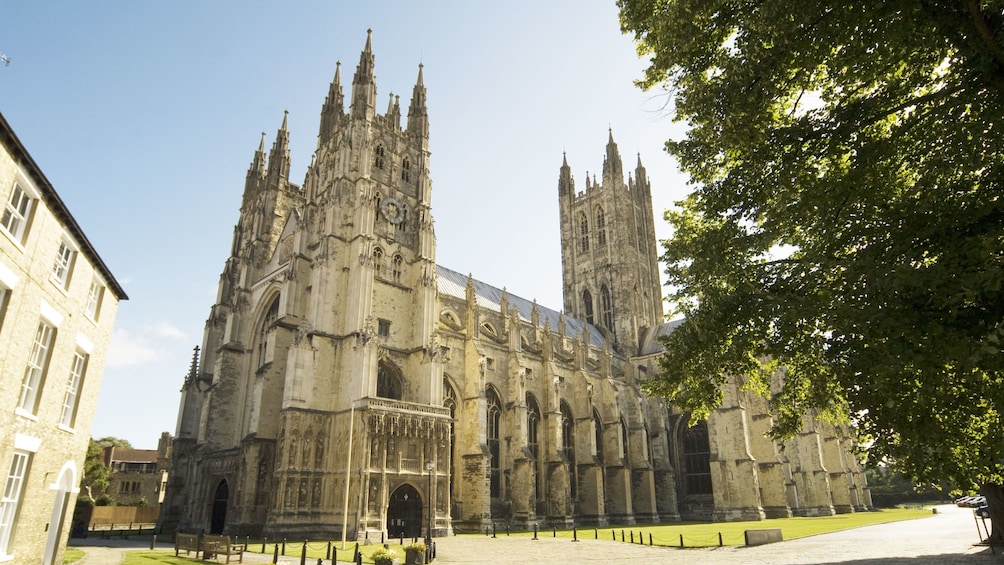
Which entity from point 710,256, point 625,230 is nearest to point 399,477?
point 710,256

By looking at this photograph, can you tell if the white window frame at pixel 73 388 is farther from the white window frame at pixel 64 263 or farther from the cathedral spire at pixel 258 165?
the cathedral spire at pixel 258 165

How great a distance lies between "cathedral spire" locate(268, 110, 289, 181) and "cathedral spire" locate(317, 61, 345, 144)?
507 centimetres

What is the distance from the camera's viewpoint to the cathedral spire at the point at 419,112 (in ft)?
134

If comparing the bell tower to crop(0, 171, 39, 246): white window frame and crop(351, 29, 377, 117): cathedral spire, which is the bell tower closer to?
crop(351, 29, 377, 117): cathedral spire

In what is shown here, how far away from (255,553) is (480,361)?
17296 millimetres

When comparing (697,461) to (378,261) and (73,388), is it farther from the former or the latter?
(73,388)

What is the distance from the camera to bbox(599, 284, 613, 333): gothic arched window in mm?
61291

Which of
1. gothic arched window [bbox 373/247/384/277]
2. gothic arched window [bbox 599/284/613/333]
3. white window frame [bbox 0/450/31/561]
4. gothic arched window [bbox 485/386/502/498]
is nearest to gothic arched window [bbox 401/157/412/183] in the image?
gothic arched window [bbox 373/247/384/277]

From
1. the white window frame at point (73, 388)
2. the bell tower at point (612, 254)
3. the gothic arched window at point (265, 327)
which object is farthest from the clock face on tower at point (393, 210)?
the bell tower at point (612, 254)

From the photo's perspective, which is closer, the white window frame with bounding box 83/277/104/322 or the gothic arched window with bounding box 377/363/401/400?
the white window frame with bounding box 83/277/104/322

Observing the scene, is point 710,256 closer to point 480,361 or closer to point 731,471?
point 480,361

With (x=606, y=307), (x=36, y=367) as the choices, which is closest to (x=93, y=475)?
(x=36, y=367)

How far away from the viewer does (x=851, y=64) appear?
31.8 feet

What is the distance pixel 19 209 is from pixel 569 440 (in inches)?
1493
